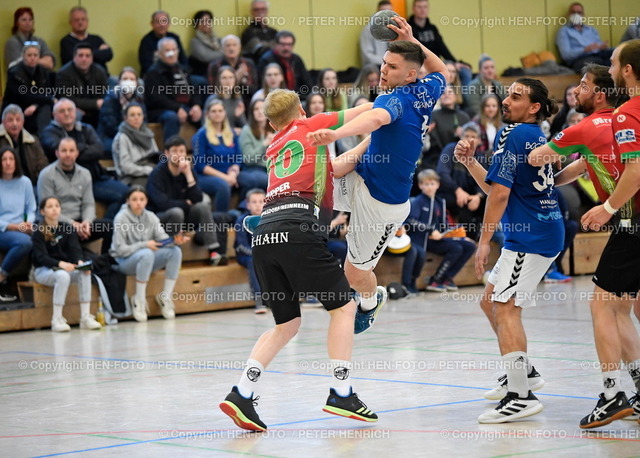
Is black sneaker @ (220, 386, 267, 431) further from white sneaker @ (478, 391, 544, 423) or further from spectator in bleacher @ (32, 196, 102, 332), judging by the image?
spectator in bleacher @ (32, 196, 102, 332)

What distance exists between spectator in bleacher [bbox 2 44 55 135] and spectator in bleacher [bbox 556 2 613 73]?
38.7 ft

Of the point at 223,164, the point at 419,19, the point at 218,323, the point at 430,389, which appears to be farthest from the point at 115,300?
the point at 419,19

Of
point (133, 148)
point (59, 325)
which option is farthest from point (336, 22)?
point (59, 325)

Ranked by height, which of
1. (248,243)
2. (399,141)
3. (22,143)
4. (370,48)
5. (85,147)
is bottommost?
(248,243)

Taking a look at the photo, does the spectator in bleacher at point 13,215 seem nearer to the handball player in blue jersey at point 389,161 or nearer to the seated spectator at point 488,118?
the handball player in blue jersey at point 389,161

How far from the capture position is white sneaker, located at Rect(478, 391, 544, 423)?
5875 mm

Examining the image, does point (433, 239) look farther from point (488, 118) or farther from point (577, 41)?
point (577, 41)

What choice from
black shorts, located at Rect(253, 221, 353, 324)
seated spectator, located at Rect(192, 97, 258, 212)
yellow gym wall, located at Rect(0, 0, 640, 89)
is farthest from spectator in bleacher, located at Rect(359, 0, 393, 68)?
black shorts, located at Rect(253, 221, 353, 324)

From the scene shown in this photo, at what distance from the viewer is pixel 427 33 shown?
19188 mm

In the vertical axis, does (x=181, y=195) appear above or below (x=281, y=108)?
below

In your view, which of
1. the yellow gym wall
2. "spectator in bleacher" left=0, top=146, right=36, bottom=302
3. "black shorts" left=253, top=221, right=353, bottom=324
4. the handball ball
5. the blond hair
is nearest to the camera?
"black shorts" left=253, top=221, right=353, bottom=324

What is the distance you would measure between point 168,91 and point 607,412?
37.4ft

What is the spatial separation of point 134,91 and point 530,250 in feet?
32.6

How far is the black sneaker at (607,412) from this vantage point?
5.55 meters
